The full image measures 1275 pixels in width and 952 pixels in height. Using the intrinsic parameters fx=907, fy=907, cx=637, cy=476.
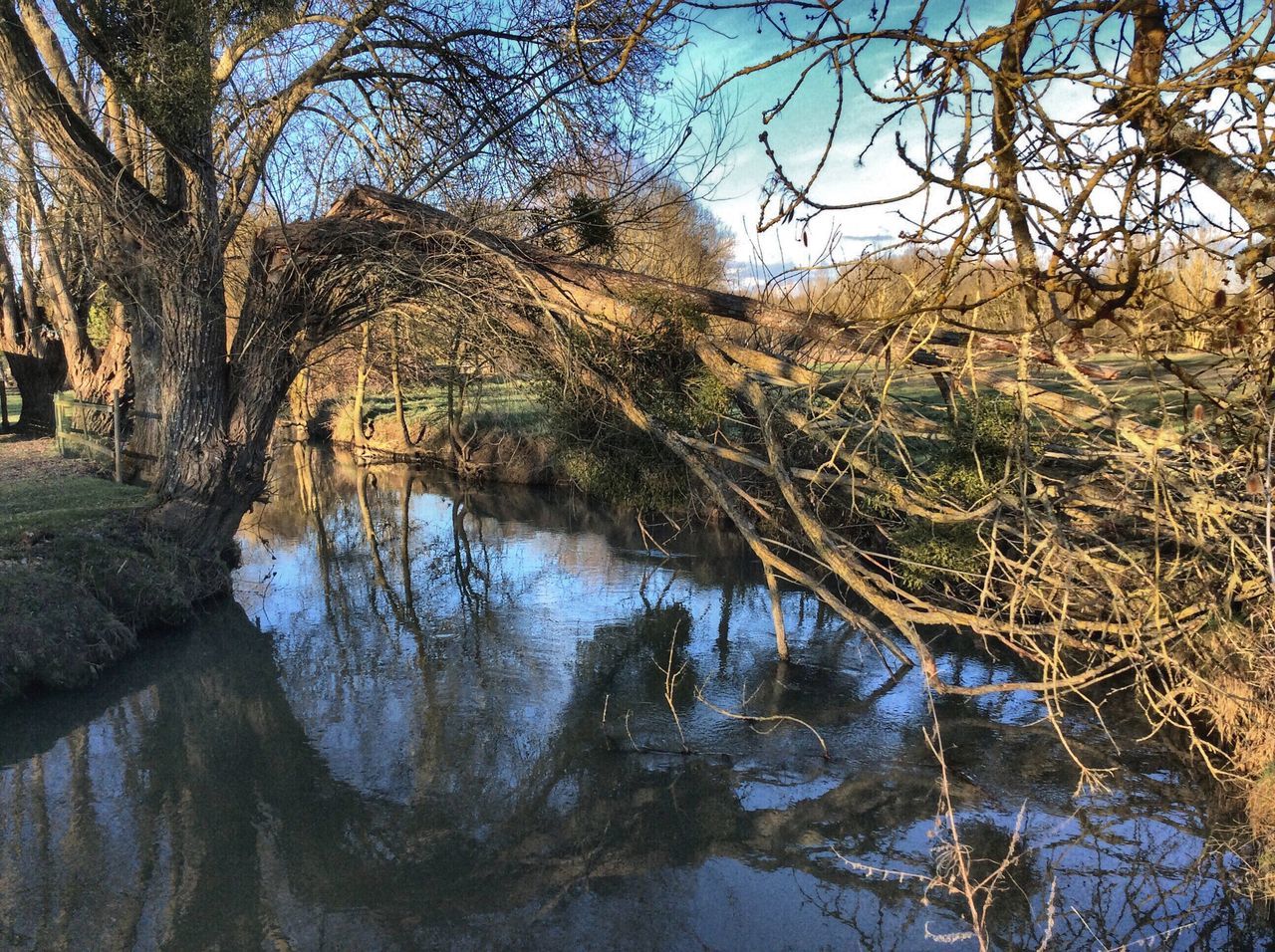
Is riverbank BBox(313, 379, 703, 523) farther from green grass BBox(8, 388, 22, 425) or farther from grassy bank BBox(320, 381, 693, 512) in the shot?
green grass BBox(8, 388, 22, 425)

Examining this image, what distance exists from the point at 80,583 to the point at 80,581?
3 centimetres

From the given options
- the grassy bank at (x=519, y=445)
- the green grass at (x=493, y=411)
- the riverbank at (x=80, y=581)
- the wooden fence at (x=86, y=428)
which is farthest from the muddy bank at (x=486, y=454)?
the riverbank at (x=80, y=581)

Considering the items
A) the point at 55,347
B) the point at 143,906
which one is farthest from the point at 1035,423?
the point at 55,347

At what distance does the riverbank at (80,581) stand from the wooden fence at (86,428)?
210 centimetres

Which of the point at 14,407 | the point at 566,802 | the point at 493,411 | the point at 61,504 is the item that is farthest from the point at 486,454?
the point at 566,802

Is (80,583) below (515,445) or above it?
below

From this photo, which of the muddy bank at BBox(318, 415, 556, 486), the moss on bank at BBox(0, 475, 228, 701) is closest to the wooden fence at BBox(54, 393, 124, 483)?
the moss on bank at BBox(0, 475, 228, 701)

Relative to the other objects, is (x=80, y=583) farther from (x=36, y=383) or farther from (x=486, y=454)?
(x=486, y=454)

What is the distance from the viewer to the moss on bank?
7.36 m

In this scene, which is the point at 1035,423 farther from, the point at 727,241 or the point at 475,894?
the point at 727,241

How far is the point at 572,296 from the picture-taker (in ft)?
24.8

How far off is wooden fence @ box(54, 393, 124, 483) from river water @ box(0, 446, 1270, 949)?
15.1ft

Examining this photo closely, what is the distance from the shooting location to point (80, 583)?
804 cm

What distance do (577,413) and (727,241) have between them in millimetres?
10851
